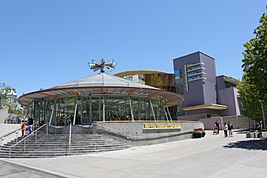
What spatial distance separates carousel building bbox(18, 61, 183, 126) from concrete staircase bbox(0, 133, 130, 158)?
14.5ft

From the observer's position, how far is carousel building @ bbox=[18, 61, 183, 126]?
24.3m

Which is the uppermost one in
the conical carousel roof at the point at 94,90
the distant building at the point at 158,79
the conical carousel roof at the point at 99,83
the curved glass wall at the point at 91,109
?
the distant building at the point at 158,79

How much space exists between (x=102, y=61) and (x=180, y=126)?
49.5 feet

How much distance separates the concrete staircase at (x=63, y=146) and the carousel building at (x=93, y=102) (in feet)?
14.5

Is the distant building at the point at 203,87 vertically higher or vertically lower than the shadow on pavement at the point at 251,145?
higher

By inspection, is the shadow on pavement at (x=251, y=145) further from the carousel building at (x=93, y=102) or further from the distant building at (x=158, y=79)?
the distant building at (x=158, y=79)

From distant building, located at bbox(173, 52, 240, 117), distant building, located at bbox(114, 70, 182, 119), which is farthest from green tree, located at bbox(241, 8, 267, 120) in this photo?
distant building, located at bbox(114, 70, 182, 119)

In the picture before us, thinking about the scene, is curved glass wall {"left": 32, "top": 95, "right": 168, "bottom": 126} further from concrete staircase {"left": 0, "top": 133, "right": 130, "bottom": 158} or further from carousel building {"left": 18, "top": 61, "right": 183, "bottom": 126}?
concrete staircase {"left": 0, "top": 133, "right": 130, "bottom": 158}

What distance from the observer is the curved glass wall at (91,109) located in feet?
81.5

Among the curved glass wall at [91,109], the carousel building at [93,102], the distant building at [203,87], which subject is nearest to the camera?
the carousel building at [93,102]

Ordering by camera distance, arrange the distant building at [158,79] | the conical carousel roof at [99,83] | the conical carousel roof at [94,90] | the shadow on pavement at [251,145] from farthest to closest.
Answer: the distant building at [158,79]
the conical carousel roof at [99,83]
the conical carousel roof at [94,90]
the shadow on pavement at [251,145]

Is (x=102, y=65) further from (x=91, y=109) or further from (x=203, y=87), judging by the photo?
(x=203, y=87)

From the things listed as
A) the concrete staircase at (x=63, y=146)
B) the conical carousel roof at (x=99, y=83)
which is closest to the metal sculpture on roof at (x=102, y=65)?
the conical carousel roof at (x=99, y=83)

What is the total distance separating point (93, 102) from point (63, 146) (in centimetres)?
827
